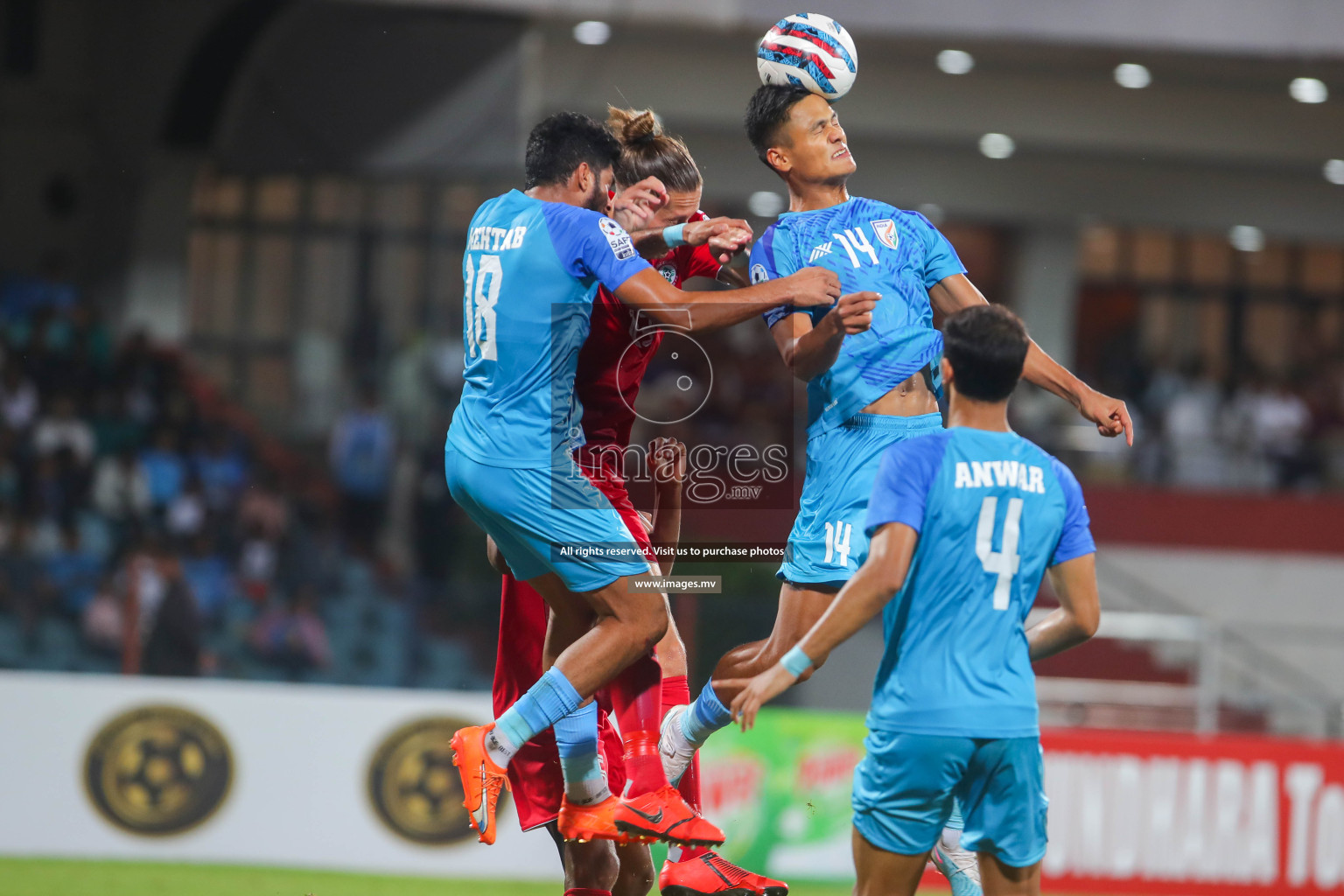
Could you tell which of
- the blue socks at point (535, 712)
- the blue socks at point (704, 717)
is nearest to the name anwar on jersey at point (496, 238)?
the blue socks at point (535, 712)

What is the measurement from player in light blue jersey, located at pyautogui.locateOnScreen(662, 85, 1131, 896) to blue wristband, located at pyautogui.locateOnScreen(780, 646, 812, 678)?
32.7 inches

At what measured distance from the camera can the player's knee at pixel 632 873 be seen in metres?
5.52

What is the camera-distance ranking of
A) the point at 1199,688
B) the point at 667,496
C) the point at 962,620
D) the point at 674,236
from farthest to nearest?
the point at 1199,688
the point at 667,496
the point at 674,236
the point at 962,620

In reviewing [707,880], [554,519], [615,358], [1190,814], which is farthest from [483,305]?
[1190,814]

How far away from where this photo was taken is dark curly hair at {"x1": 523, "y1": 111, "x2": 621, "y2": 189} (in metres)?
4.82

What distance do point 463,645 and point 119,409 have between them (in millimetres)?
4561

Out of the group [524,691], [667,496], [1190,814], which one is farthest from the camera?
[1190,814]

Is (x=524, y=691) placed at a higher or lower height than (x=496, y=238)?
lower

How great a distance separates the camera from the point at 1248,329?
21000 mm

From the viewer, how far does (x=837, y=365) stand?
4.89m

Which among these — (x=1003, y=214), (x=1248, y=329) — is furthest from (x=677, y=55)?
(x=1248, y=329)

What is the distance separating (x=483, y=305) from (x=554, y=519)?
0.74 metres

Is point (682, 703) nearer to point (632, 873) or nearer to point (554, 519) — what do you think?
point (632, 873)

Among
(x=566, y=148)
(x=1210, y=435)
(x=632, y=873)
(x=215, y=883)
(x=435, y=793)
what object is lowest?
(x=215, y=883)
